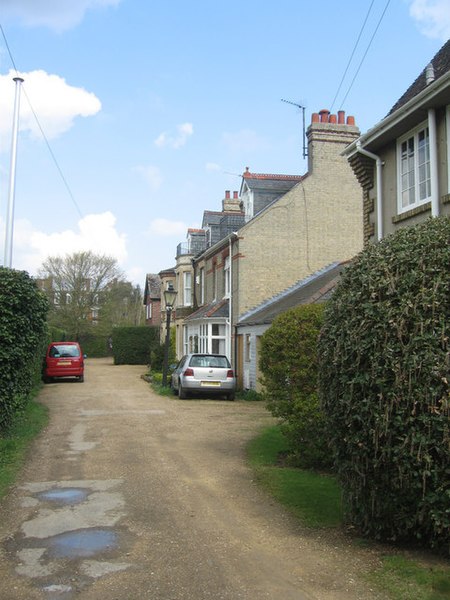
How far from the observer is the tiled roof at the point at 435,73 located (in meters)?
10.7

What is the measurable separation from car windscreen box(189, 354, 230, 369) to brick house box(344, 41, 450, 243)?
890cm

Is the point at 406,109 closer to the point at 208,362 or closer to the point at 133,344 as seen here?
the point at 208,362

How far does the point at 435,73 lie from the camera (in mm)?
10680

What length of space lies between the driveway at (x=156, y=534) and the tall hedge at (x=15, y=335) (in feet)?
3.26

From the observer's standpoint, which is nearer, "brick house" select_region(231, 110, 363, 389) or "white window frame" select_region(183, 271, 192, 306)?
"brick house" select_region(231, 110, 363, 389)

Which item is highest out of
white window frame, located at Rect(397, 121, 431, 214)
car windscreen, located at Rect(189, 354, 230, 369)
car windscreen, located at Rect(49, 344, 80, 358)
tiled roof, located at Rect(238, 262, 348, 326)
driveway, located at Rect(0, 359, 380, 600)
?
white window frame, located at Rect(397, 121, 431, 214)

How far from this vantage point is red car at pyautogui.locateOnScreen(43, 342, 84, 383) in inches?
1002

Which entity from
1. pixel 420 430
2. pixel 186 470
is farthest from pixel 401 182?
pixel 420 430

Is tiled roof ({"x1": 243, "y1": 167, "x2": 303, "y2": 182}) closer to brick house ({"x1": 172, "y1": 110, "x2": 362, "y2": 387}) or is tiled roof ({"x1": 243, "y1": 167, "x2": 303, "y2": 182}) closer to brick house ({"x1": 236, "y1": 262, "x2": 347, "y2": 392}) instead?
brick house ({"x1": 172, "y1": 110, "x2": 362, "y2": 387})

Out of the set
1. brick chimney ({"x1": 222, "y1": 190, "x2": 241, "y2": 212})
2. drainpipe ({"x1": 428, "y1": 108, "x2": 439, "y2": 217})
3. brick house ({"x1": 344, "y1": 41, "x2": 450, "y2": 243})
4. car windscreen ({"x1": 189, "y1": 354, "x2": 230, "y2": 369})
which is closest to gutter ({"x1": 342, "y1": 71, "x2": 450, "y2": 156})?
brick house ({"x1": 344, "y1": 41, "x2": 450, "y2": 243})

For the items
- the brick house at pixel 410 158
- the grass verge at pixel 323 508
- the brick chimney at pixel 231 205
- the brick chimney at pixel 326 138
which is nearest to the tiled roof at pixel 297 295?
the brick chimney at pixel 326 138

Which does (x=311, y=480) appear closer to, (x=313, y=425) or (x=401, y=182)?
(x=313, y=425)

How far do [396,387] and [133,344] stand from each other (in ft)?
143

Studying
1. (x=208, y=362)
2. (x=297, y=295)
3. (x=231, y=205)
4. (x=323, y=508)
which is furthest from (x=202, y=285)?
(x=323, y=508)
